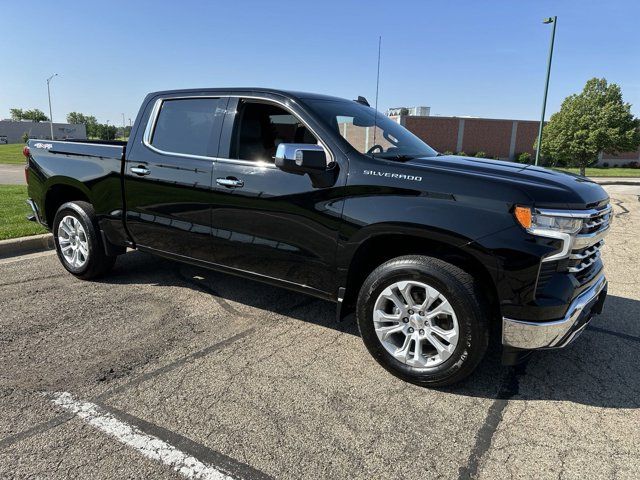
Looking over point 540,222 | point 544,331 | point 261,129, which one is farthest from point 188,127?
point 544,331

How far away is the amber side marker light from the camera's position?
110 inches

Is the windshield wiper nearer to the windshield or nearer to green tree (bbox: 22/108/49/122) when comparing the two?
the windshield

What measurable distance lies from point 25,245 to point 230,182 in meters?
4.16

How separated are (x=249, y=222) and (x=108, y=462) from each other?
1.96 m

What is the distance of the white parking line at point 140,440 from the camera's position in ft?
7.68

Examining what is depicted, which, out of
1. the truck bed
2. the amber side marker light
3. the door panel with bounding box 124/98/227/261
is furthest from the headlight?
the truck bed

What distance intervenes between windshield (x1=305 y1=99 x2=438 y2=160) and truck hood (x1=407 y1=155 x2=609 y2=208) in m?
0.34

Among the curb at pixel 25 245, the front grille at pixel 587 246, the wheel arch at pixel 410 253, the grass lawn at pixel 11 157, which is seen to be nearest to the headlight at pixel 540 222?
the front grille at pixel 587 246

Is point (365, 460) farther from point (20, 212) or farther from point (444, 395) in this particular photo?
point (20, 212)

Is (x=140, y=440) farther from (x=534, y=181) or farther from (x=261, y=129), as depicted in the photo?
(x=534, y=181)

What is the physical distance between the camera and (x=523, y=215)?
2.80m

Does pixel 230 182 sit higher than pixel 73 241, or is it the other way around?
pixel 230 182

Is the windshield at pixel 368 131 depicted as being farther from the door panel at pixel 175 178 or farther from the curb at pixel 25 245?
the curb at pixel 25 245

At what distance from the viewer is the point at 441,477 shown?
2.36 metres
